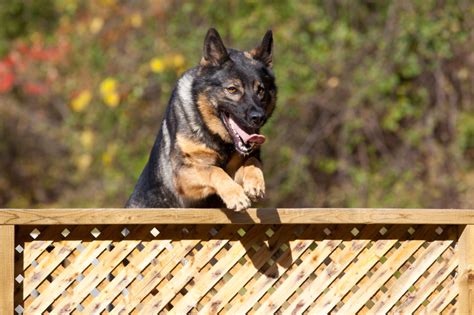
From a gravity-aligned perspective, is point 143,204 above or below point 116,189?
below

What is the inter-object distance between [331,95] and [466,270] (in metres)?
6.85

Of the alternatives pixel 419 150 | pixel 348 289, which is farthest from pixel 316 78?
pixel 348 289

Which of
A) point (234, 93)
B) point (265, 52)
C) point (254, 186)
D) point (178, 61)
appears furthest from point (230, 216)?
Result: point (178, 61)

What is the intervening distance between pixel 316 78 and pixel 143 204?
606 centimetres

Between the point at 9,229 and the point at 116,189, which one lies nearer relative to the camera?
the point at 9,229

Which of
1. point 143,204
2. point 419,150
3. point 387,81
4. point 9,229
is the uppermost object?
point 387,81

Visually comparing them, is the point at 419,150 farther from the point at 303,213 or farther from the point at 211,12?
the point at 303,213

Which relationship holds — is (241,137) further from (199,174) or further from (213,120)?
(199,174)

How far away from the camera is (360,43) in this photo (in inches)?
445

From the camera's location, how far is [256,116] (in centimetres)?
498

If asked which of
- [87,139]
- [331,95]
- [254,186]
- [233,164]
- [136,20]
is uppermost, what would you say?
[136,20]

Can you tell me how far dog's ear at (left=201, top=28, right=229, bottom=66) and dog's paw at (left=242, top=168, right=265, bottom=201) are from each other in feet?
3.03

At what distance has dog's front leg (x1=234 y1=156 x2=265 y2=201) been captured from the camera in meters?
4.78

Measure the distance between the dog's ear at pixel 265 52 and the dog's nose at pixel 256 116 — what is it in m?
0.69
